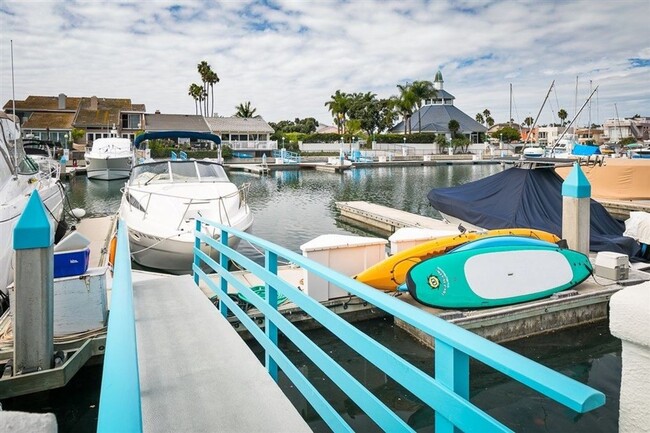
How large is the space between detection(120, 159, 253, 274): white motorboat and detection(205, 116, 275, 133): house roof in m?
54.9

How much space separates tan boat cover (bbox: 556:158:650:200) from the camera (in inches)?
842

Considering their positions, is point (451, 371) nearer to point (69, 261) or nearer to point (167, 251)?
point (69, 261)

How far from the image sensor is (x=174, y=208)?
32.9 ft

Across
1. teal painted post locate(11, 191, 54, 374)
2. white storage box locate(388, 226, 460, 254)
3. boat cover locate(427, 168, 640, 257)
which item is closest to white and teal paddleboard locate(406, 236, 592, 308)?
white storage box locate(388, 226, 460, 254)

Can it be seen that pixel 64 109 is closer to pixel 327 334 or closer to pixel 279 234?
pixel 279 234

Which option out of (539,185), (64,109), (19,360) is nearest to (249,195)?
(539,185)

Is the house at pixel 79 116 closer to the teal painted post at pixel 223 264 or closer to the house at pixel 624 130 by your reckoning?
the teal painted post at pixel 223 264

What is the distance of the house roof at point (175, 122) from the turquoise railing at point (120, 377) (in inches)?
2452

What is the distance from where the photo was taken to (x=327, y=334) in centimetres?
734

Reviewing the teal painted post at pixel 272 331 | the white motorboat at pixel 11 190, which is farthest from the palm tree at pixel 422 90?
the teal painted post at pixel 272 331

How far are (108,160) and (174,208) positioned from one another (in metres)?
30.3

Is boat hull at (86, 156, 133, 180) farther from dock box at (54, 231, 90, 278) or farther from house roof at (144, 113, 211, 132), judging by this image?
dock box at (54, 231, 90, 278)

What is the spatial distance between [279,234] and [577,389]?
15604 mm

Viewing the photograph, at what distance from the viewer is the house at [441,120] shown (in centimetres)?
8733
